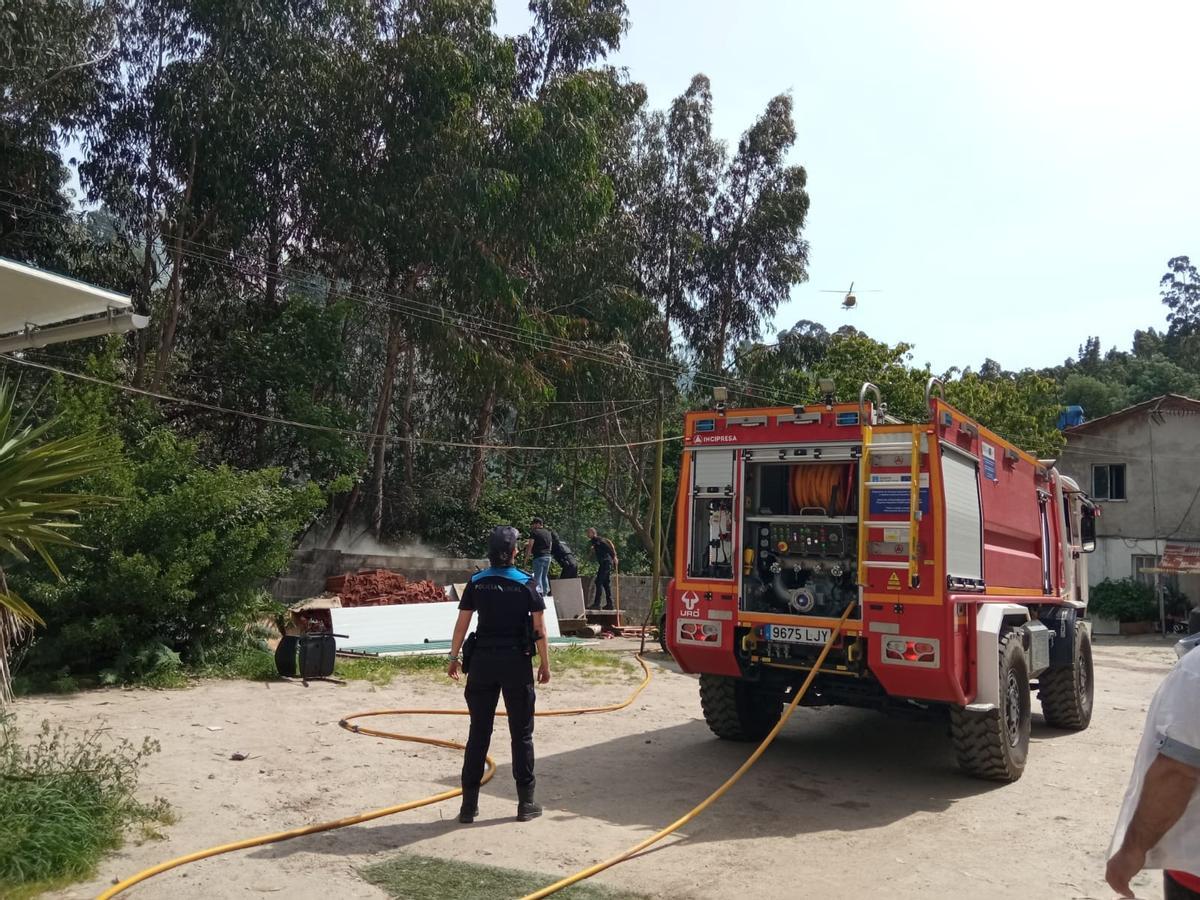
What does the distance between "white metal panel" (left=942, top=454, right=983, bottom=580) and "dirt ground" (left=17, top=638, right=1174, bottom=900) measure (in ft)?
5.55

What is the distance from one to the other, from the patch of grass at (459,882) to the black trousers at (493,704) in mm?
779

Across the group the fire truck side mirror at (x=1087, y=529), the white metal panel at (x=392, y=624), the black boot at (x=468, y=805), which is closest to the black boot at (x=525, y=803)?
the black boot at (x=468, y=805)

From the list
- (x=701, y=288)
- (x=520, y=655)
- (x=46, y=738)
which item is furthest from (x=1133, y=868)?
(x=701, y=288)

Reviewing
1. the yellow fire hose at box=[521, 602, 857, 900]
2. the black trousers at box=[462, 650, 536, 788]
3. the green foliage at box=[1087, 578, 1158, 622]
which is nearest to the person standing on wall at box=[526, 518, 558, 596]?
the yellow fire hose at box=[521, 602, 857, 900]

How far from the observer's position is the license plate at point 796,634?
293 inches

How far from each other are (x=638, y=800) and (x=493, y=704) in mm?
1516

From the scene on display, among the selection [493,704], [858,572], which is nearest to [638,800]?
[493,704]

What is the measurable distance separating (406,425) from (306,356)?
197 inches

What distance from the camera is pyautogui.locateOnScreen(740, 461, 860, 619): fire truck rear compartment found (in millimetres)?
7770

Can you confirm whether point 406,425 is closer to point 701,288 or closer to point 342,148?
point 342,148

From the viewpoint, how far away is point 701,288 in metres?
31.2

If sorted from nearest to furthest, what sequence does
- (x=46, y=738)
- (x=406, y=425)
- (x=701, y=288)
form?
(x=46, y=738), (x=406, y=425), (x=701, y=288)

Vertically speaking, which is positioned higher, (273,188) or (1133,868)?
(273,188)

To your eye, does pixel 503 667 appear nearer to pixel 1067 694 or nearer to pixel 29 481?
pixel 29 481
